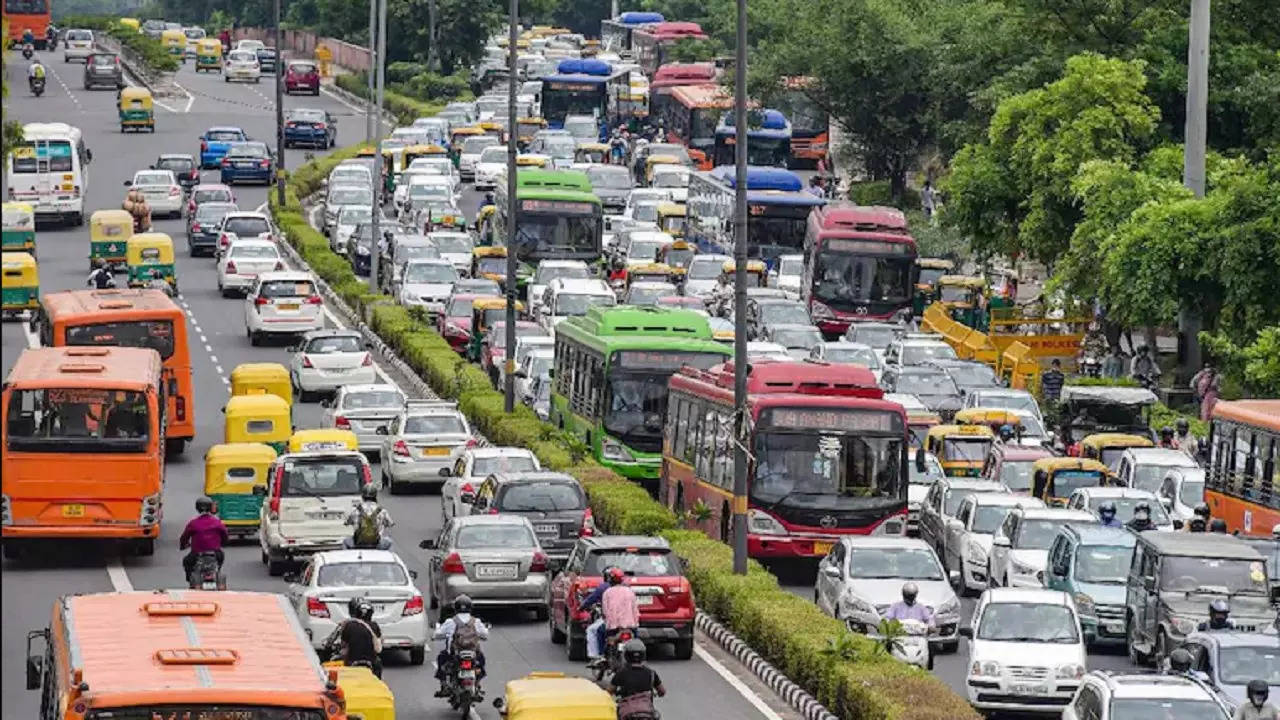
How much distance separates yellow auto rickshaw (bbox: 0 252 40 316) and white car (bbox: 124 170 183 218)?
18801mm

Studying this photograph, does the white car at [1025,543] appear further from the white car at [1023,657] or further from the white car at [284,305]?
the white car at [284,305]

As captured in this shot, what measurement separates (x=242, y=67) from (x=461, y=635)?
356 ft

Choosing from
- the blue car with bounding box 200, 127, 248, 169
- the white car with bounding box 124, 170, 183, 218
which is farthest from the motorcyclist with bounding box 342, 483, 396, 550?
the blue car with bounding box 200, 127, 248, 169

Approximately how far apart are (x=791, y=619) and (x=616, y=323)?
15.4 meters

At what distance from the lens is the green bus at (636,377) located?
44.5 metres

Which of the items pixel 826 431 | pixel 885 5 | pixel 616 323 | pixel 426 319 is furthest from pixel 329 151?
pixel 826 431

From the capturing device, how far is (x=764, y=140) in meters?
97.5

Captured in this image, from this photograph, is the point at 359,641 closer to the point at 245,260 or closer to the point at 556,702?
the point at 556,702

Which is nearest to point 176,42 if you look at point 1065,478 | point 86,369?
point 1065,478

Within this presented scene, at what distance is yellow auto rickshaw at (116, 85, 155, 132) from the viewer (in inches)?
4190

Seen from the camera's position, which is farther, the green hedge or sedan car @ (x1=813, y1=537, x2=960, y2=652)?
sedan car @ (x1=813, y1=537, x2=960, y2=652)

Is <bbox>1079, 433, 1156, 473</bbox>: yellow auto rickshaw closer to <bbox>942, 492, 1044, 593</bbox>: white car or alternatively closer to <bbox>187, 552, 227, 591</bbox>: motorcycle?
<bbox>942, 492, 1044, 593</bbox>: white car

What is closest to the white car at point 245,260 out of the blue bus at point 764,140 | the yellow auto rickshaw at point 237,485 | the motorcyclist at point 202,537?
the yellow auto rickshaw at point 237,485

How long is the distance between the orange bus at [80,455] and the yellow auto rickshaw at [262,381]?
509 inches
